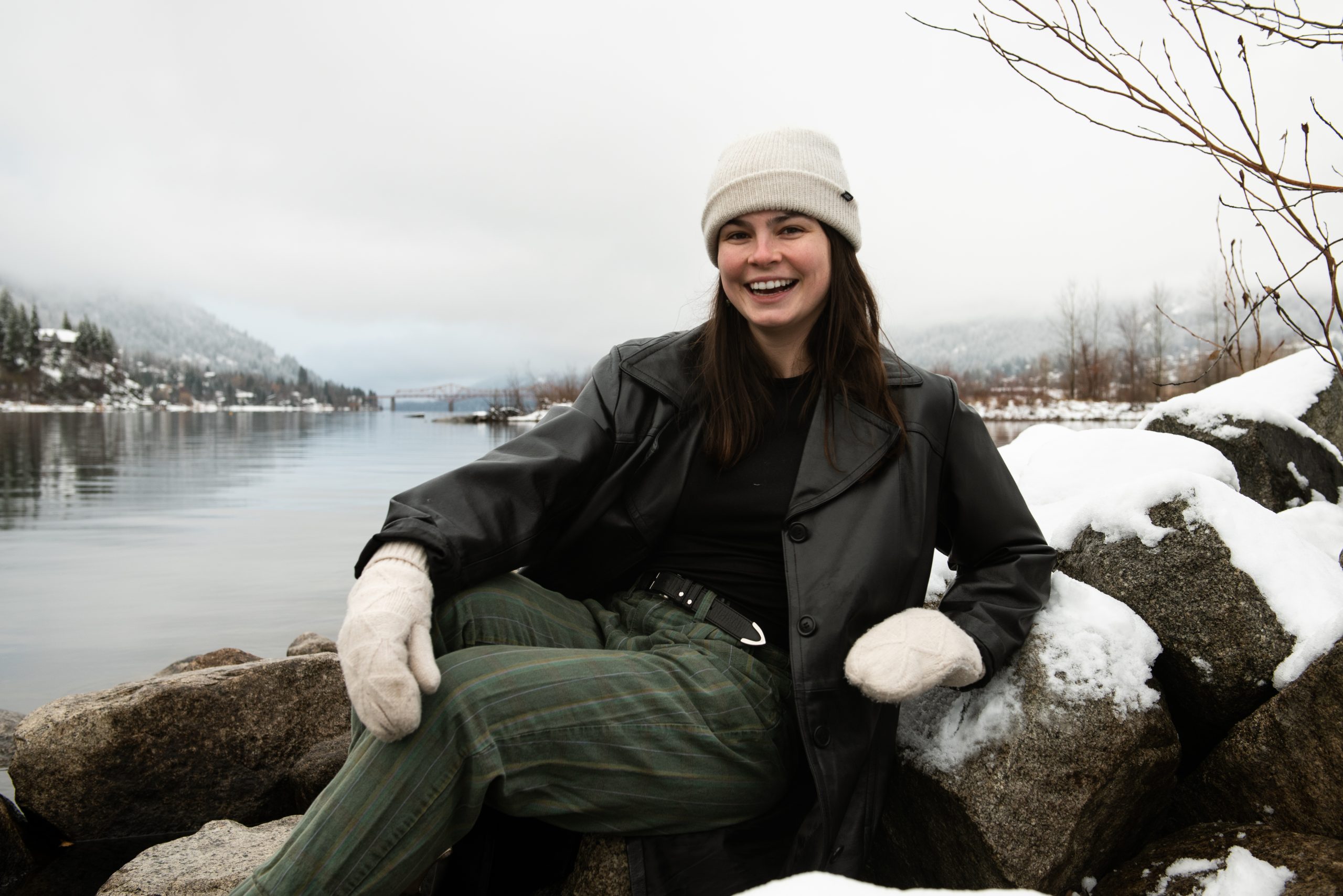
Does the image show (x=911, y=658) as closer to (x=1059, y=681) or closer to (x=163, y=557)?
(x=1059, y=681)

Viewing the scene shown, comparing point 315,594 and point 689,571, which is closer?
point 689,571

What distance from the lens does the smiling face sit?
2209 millimetres

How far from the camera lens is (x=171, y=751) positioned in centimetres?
303

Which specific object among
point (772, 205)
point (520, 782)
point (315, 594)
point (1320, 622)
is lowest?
point (315, 594)

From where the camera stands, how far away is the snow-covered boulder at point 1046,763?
181 cm

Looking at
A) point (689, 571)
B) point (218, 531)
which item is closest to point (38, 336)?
point (218, 531)

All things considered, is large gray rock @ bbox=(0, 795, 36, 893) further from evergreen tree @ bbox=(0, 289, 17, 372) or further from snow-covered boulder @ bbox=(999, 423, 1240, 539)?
evergreen tree @ bbox=(0, 289, 17, 372)

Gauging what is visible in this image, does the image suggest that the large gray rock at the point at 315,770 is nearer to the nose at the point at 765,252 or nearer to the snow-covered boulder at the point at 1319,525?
the nose at the point at 765,252

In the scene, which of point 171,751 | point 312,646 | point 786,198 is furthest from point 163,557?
point 786,198

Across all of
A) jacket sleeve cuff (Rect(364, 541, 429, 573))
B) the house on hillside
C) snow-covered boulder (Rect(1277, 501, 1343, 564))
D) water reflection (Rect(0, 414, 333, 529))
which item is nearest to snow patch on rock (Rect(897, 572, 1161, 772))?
jacket sleeve cuff (Rect(364, 541, 429, 573))

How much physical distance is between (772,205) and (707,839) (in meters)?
1.53

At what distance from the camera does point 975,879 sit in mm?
1896

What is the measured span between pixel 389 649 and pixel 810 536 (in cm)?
97

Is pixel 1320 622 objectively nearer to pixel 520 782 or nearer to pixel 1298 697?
pixel 1298 697
